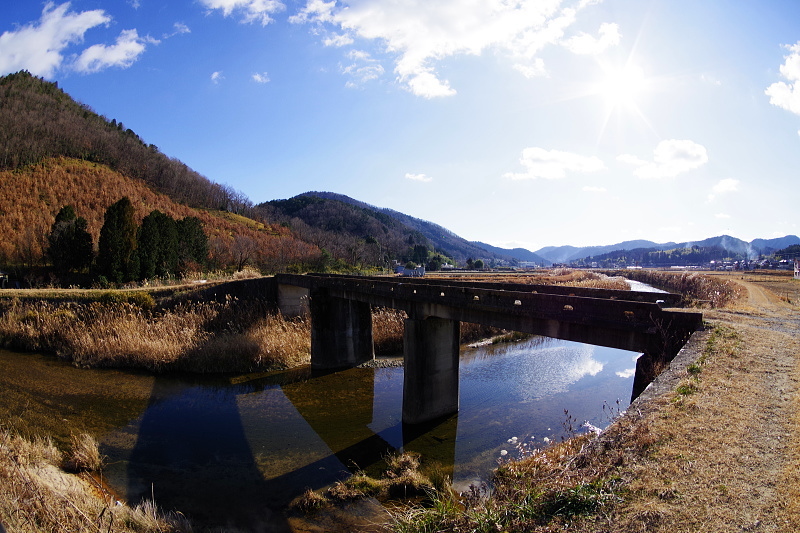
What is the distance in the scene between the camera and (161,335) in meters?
22.6

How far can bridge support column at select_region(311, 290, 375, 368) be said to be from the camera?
22.0m

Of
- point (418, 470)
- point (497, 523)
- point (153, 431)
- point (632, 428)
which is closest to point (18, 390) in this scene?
point (153, 431)

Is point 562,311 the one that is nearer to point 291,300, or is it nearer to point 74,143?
point 291,300

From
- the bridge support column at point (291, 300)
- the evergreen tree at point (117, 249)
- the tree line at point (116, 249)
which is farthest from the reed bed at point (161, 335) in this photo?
the tree line at point (116, 249)

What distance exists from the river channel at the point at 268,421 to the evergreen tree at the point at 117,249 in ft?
55.6

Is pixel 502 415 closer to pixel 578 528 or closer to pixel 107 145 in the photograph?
pixel 578 528

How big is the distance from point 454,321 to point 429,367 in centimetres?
185

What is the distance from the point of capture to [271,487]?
10.5m

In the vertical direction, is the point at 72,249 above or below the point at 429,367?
above

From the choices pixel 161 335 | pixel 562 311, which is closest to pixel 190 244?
pixel 161 335

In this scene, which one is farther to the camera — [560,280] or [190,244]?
[190,244]

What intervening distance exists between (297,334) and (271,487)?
14.5 m

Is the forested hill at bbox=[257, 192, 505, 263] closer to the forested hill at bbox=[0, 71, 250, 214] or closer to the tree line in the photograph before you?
the forested hill at bbox=[0, 71, 250, 214]

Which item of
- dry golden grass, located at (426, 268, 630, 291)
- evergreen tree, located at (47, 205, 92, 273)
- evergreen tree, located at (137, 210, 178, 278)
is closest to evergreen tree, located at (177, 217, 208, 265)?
evergreen tree, located at (137, 210, 178, 278)
